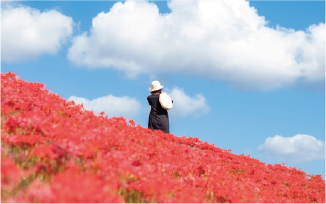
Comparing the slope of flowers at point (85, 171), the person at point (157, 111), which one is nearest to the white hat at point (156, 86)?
the person at point (157, 111)

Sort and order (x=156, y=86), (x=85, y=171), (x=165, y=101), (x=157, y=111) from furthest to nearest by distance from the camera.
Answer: (x=157, y=111) < (x=156, y=86) < (x=165, y=101) < (x=85, y=171)

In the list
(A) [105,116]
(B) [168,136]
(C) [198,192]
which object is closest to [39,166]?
(C) [198,192]

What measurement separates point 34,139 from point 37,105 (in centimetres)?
271

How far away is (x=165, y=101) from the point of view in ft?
42.8

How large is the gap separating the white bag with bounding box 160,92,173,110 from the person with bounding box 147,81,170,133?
458mm

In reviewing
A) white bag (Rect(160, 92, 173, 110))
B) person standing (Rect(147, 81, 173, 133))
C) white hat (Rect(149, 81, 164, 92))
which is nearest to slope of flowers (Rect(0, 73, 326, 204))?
white bag (Rect(160, 92, 173, 110))

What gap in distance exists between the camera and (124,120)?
9812 millimetres

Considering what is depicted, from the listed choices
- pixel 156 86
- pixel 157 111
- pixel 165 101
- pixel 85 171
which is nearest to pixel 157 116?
pixel 157 111

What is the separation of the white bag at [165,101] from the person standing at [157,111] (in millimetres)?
436

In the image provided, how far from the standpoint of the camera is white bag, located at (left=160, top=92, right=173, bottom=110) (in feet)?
42.6

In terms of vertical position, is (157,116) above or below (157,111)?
below

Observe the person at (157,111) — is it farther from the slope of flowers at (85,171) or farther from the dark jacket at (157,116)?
the slope of flowers at (85,171)

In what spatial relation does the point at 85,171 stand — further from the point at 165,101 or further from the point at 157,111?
the point at 157,111

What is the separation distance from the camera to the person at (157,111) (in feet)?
44.3
